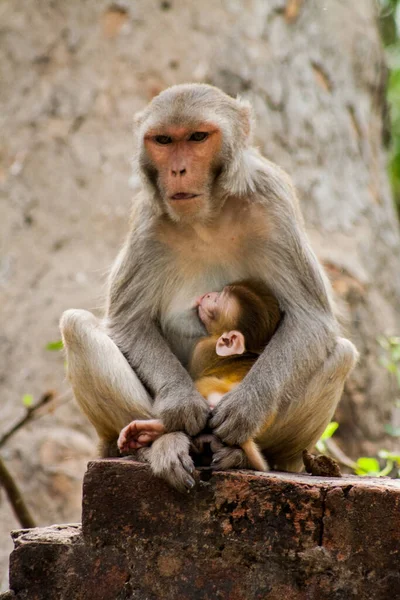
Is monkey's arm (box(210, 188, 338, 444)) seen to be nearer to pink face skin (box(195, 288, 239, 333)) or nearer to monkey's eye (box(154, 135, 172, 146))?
pink face skin (box(195, 288, 239, 333))

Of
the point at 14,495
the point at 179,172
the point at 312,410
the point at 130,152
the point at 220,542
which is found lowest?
the point at 14,495

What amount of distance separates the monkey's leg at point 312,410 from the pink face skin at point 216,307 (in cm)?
53

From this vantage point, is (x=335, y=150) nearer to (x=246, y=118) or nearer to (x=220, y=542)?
(x=246, y=118)

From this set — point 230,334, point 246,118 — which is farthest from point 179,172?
point 230,334

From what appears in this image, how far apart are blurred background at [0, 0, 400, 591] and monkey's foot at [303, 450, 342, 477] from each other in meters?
4.16

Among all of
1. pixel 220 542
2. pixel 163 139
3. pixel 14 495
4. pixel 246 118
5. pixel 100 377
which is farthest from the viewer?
pixel 14 495

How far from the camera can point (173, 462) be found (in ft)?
13.1

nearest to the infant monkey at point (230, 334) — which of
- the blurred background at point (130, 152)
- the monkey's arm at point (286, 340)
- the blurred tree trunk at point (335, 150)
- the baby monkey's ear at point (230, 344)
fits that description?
the baby monkey's ear at point (230, 344)

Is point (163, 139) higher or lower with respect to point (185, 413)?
higher

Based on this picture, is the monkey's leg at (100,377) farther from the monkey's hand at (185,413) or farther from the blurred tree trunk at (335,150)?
the blurred tree trunk at (335,150)

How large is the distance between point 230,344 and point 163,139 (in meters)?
1.08

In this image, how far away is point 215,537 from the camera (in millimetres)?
3967

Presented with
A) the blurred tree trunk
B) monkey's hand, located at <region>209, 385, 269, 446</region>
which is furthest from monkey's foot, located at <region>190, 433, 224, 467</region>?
the blurred tree trunk

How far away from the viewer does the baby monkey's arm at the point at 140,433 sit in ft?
14.4
